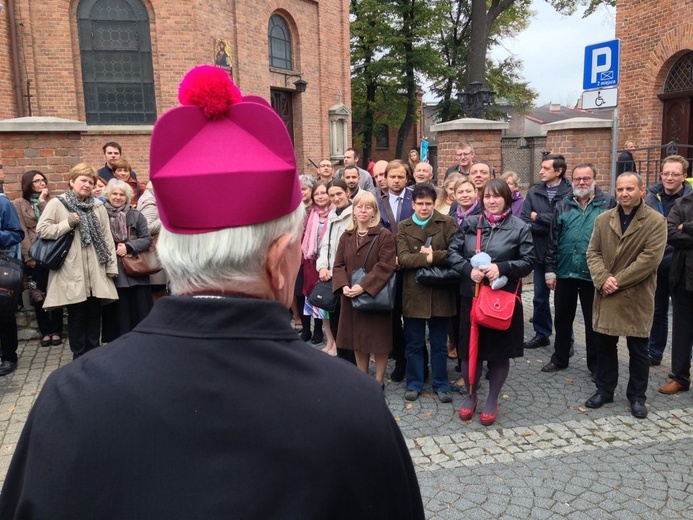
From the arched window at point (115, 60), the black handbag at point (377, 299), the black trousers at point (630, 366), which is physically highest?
the arched window at point (115, 60)

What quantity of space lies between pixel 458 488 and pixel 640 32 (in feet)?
47.0

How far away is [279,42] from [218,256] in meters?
19.0

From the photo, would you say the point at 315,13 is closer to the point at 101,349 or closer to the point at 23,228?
the point at 23,228

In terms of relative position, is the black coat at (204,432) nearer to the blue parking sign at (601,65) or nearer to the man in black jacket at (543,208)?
the man in black jacket at (543,208)

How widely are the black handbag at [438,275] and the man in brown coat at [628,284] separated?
3.96 feet

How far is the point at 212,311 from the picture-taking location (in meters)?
1.12

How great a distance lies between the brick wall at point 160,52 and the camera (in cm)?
1414

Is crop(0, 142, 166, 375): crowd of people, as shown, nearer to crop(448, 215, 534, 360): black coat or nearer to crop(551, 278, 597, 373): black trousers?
crop(448, 215, 534, 360): black coat

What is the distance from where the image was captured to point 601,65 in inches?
293

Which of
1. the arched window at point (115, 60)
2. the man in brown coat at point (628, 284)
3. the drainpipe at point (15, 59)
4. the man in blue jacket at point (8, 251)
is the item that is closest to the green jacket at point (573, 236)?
the man in brown coat at point (628, 284)

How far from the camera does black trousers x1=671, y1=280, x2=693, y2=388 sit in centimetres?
531

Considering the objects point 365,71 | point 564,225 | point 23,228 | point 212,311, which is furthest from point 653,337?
point 365,71

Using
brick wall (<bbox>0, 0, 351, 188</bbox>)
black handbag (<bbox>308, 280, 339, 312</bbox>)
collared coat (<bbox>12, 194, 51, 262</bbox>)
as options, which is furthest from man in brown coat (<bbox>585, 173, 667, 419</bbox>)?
→ brick wall (<bbox>0, 0, 351, 188</bbox>)

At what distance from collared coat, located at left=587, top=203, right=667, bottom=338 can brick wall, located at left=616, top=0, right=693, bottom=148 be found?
418 inches
